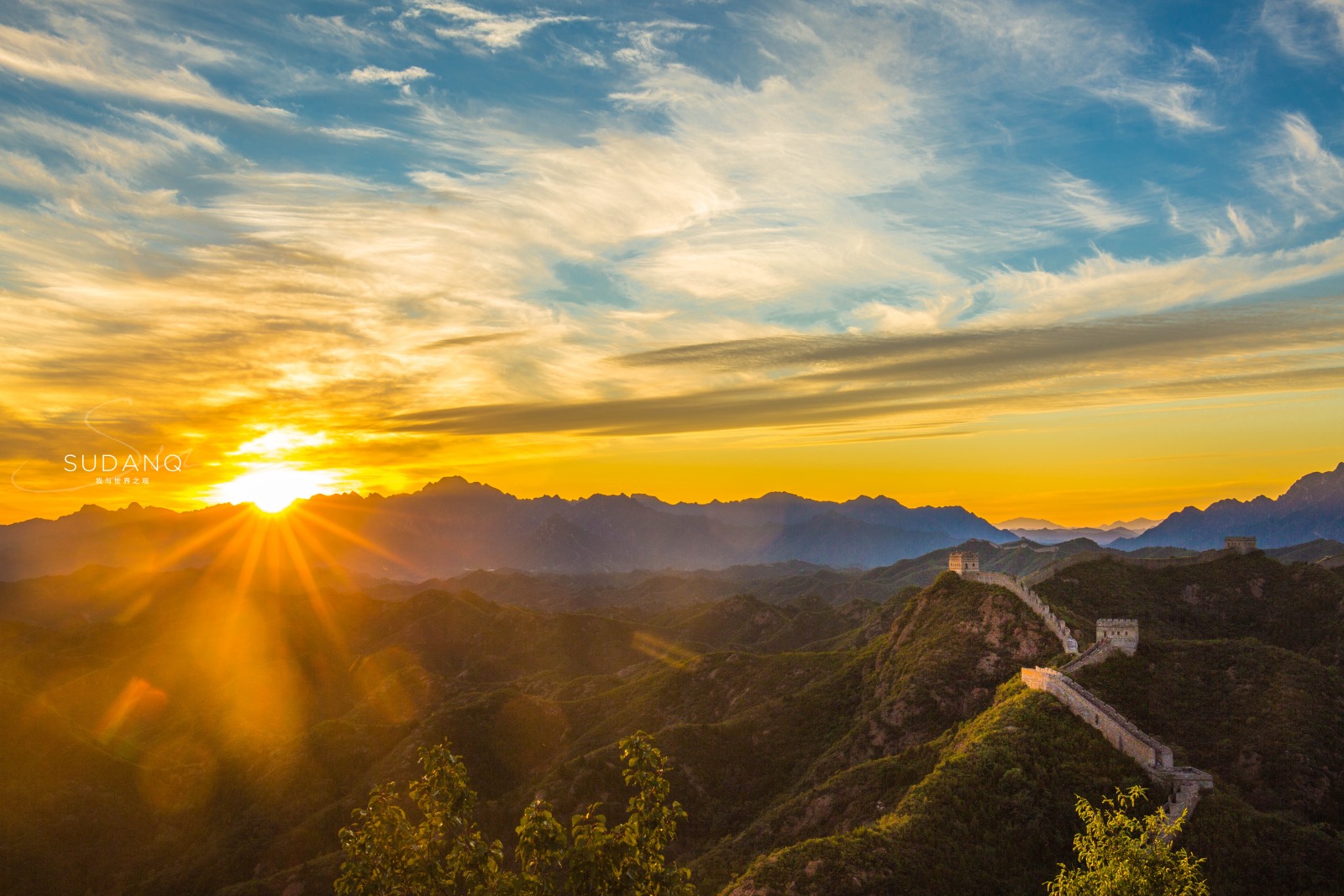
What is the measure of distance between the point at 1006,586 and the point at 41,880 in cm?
12948

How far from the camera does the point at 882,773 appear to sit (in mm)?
71188

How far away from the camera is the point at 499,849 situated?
19.5m

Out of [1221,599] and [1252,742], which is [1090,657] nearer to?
[1252,742]

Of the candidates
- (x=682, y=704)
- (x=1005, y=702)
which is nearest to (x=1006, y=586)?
(x=1005, y=702)

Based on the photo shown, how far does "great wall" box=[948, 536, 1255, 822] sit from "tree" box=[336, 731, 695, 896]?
33.4 meters

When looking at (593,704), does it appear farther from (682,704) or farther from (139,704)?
(139,704)

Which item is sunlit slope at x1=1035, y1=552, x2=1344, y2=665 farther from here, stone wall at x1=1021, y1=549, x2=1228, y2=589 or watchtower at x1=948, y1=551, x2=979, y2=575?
watchtower at x1=948, y1=551, x2=979, y2=575

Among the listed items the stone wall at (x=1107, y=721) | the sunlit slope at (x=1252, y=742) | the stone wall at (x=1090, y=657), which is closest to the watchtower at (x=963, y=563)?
the sunlit slope at (x=1252, y=742)

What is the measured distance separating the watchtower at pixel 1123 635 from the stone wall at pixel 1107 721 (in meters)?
9.50

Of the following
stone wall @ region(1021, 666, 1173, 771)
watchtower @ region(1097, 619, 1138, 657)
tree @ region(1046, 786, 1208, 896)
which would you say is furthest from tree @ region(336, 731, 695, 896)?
watchtower @ region(1097, 619, 1138, 657)

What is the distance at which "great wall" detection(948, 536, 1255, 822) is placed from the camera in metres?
49.8

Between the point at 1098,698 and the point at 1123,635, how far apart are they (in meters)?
11.9

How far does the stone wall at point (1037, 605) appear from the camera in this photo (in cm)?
7825

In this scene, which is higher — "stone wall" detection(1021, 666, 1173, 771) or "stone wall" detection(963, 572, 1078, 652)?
"stone wall" detection(963, 572, 1078, 652)
